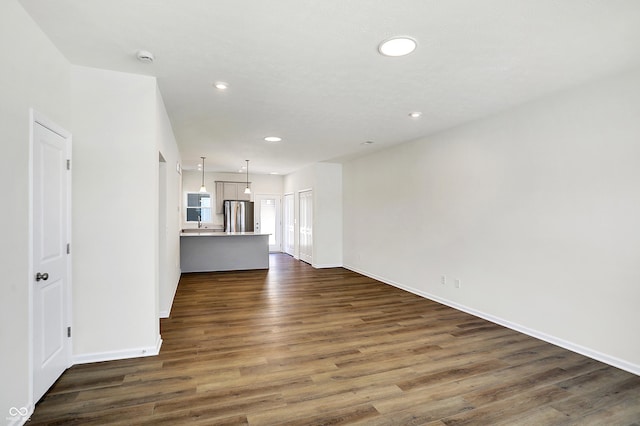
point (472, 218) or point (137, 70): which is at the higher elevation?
point (137, 70)

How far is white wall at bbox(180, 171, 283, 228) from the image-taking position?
970 cm

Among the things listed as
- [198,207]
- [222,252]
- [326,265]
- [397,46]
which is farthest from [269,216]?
[397,46]

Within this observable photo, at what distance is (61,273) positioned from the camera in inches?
101

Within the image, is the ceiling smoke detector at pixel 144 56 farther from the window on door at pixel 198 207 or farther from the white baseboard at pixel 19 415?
the window on door at pixel 198 207

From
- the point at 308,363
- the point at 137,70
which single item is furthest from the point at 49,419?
the point at 137,70

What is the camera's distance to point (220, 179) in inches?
394

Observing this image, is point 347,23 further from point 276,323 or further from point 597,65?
point 276,323

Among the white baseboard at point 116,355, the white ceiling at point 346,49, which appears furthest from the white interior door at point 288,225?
the white baseboard at point 116,355

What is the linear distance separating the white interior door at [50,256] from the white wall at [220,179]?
7259mm

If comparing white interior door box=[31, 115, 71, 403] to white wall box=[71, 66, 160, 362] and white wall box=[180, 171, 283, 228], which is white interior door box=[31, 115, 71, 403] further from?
white wall box=[180, 171, 283, 228]

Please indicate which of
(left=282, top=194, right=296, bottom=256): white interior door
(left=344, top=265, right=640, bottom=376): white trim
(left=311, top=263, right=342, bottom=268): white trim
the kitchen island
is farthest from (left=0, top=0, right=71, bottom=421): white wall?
(left=282, top=194, right=296, bottom=256): white interior door

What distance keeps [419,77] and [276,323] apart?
316 cm

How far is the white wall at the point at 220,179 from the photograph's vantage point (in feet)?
31.8

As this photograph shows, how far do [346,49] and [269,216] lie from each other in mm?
8637
